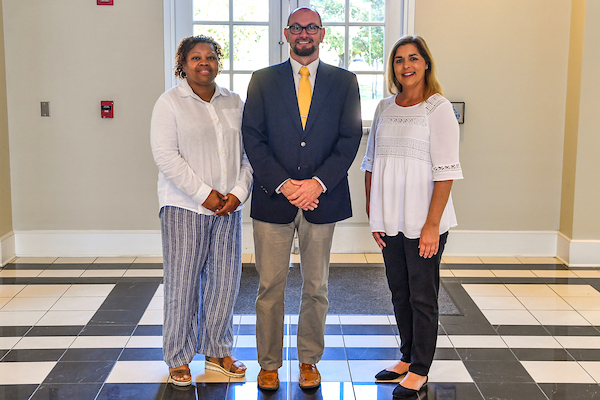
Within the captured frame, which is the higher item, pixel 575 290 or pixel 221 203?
pixel 221 203

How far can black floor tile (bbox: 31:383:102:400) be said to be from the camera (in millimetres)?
2580

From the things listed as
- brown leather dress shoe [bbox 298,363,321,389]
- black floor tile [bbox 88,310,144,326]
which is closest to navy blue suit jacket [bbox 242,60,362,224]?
brown leather dress shoe [bbox 298,363,321,389]

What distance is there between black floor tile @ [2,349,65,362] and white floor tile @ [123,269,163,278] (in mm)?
1230

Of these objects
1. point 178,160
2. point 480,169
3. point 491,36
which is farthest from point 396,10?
point 178,160

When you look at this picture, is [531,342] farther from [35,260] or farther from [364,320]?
[35,260]

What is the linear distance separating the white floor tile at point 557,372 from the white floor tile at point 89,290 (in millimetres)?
2500

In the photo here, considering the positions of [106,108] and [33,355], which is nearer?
[33,355]

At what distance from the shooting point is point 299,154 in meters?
2.49

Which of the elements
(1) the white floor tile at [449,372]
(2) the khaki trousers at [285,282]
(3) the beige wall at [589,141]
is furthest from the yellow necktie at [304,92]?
(3) the beige wall at [589,141]

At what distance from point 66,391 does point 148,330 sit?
0.72 metres

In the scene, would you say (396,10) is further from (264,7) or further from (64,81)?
(64,81)

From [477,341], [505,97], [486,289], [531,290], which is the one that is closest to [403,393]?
[477,341]

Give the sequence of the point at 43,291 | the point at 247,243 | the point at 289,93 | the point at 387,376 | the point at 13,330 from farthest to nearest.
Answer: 1. the point at 247,243
2. the point at 43,291
3. the point at 13,330
4. the point at 387,376
5. the point at 289,93

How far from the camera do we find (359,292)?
3980 millimetres
